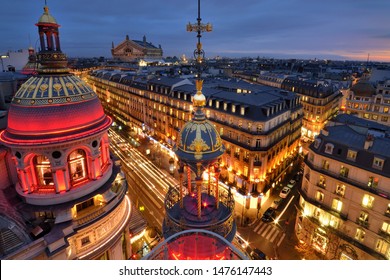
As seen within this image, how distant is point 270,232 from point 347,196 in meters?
16.8

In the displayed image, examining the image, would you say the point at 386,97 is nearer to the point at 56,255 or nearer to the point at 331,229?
the point at 331,229

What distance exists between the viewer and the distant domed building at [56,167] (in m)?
24.8

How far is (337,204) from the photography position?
38500 millimetres

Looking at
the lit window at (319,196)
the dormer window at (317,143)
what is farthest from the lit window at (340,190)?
the dormer window at (317,143)

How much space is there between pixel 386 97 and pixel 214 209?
289ft

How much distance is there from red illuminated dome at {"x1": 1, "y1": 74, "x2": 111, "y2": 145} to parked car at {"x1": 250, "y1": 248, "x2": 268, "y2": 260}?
103 feet

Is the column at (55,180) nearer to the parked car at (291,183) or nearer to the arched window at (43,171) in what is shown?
the arched window at (43,171)

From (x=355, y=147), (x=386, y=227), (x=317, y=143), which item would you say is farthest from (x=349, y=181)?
(x=317, y=143)

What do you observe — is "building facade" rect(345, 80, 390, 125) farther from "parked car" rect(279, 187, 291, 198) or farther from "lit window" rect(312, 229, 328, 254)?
"lit window" rect(312, 229, 328, 254)

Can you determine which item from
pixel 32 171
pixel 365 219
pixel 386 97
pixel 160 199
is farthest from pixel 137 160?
pixel 386 97

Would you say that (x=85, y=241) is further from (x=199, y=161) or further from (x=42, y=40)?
(x=42, y=40)

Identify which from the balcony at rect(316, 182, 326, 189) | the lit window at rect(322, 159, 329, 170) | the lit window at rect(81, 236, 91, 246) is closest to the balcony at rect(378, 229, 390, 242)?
the balcony at rect(316, 182, 326, 189)

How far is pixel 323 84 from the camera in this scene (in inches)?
3627

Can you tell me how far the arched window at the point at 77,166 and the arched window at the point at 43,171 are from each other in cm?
208
